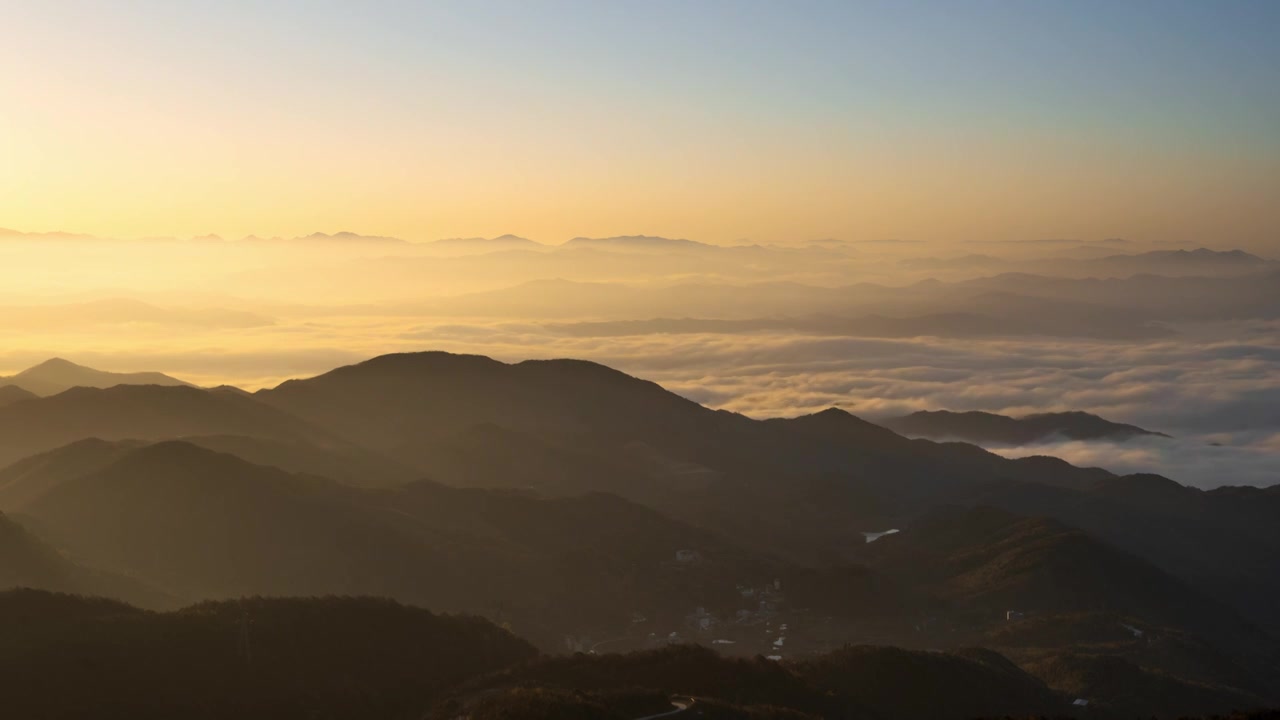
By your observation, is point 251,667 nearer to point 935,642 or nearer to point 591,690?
point 591,690

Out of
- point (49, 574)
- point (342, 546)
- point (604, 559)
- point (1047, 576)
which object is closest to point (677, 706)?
point (49, 574)

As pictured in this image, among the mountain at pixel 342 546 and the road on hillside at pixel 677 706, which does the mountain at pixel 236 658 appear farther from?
the mountain at pixel 342 546

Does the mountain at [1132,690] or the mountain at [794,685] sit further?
the mountain at [1132,690]

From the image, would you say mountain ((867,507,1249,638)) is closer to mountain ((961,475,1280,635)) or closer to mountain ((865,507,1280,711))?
mountain ((865,507,1280,711))

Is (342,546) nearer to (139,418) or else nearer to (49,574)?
(49,574)

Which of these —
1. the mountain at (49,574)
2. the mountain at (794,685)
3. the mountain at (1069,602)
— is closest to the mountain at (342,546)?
the mountain at (49,574)

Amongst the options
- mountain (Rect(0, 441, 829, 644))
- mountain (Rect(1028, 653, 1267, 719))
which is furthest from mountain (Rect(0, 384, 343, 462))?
mountain (Rect(1028, 653, 1267, 719))

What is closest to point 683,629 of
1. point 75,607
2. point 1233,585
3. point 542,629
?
point 542,629
